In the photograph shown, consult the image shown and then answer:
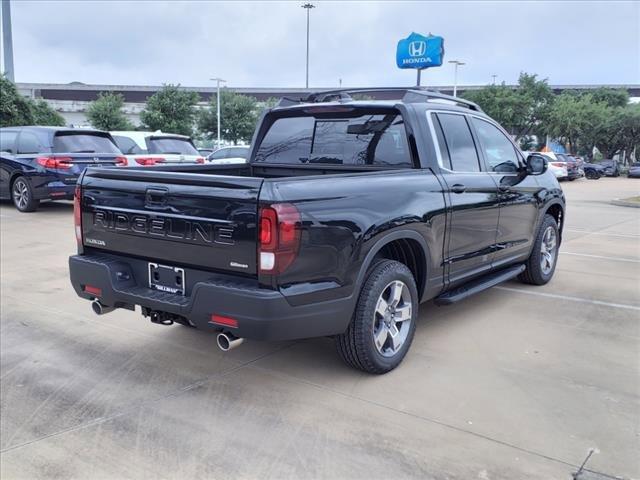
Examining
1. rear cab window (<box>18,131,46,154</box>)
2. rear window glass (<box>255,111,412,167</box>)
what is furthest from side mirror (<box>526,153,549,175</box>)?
rear cab window (<box>18,131,46,154</box>)

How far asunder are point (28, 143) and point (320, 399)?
1031 cm

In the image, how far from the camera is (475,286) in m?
4.95

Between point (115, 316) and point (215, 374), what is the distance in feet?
5.57

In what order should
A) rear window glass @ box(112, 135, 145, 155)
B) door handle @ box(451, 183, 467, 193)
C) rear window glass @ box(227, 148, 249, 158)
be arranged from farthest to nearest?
rear window glass @ box(227, 148, 249, 158) → rear window glass @ box(112, 135, 145, 155) → door handle @ box(451, 183, 467, 193)

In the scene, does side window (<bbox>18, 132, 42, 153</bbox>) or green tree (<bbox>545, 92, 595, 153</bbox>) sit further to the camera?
green tree (<bbox>545, 92, 595, 153</bbox>)

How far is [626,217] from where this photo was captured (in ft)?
45.4

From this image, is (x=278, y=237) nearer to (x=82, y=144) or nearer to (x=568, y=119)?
(x=82, y=144)

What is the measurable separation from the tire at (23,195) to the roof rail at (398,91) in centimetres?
809

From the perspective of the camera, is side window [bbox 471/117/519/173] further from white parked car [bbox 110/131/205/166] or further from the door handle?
white parked car [bbox 110/131/205/166]

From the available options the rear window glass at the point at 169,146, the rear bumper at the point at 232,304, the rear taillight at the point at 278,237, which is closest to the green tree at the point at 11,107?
the rear window glass at the point at 169,146

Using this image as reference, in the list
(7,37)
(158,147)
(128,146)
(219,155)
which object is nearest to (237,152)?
(219,155)

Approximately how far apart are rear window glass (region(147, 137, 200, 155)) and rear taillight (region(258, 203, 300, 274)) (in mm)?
11922

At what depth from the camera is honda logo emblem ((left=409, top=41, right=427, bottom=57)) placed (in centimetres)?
1988

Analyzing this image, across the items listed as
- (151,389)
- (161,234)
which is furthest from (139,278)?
(151,389)
